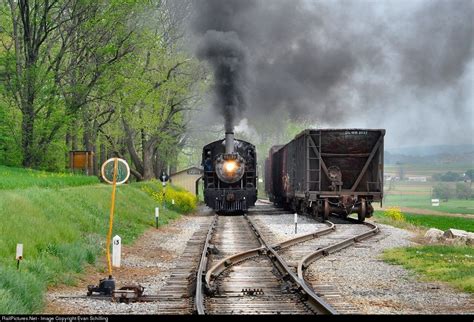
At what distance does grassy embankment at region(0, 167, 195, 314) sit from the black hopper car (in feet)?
21.8

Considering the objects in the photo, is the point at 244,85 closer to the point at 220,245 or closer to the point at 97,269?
the point at 220,245

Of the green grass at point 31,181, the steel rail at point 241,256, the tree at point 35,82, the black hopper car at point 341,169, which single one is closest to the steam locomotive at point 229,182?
the black hopper car at point 341,169

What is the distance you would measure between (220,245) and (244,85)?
488 inches

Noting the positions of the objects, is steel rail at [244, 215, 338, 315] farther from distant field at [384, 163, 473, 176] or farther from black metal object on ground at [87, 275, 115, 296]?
distant field at [384, 163, 473, 176]

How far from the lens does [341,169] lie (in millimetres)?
28219

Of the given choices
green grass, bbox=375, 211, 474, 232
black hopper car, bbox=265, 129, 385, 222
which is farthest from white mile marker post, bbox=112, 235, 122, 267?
green grass, bbox=375, 211, 474, 232

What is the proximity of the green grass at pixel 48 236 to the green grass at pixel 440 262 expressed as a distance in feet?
22.3

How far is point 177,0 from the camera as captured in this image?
5000cm

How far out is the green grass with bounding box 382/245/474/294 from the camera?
12764 mm

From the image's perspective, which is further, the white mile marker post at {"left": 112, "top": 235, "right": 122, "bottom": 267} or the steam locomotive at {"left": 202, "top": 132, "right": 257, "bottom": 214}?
the steam locomotive at {"left": 202, "top": 132, "right": 257, "bottom": 214}

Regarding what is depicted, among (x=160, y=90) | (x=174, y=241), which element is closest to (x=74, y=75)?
(x=160, y=90)

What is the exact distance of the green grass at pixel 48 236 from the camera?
9.95 metres

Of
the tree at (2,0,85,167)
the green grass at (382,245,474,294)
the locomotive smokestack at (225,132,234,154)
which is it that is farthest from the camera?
the tree at (2,0,85,167)

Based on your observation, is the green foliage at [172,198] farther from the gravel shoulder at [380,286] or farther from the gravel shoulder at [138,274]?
the gravel shoulder at [380,286]
